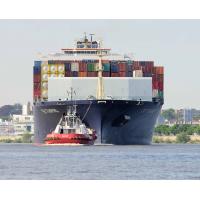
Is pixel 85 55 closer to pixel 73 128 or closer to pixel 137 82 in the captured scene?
pixel 137 82

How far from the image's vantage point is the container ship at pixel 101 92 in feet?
359

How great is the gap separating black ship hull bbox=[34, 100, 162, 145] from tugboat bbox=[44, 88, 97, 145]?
3.44 ft

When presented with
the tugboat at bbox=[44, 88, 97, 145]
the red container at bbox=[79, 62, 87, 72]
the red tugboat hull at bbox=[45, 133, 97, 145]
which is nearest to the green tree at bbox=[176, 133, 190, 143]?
the red container at bbox=[79, 62, 87, 72]

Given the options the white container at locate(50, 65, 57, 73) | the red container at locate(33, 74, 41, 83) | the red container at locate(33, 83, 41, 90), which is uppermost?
the white container at locate(50, 65, 57, 73)

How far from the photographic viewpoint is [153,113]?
4756 inches

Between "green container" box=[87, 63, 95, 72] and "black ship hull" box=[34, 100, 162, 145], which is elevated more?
"green container" box=[87, 63, 95, 72]

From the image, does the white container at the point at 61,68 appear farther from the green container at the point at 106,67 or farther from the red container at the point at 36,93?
the green container at the point at 106,67

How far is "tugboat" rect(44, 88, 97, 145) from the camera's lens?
10425cm

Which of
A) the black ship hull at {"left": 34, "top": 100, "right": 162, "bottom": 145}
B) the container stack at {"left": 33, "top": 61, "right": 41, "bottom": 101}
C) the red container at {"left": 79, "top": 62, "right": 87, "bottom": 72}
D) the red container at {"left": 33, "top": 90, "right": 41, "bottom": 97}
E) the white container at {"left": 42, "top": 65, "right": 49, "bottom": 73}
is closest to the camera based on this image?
the black ship hull at {"left": 34, "top": 100, "right": 162, "bottom": 145}

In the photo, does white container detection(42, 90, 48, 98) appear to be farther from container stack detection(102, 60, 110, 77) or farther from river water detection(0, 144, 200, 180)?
river water detection(0, 144, 200, 180)

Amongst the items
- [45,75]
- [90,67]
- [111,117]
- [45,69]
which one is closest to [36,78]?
[45,69]

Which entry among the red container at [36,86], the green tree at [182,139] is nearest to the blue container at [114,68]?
the red container at [36,86]
